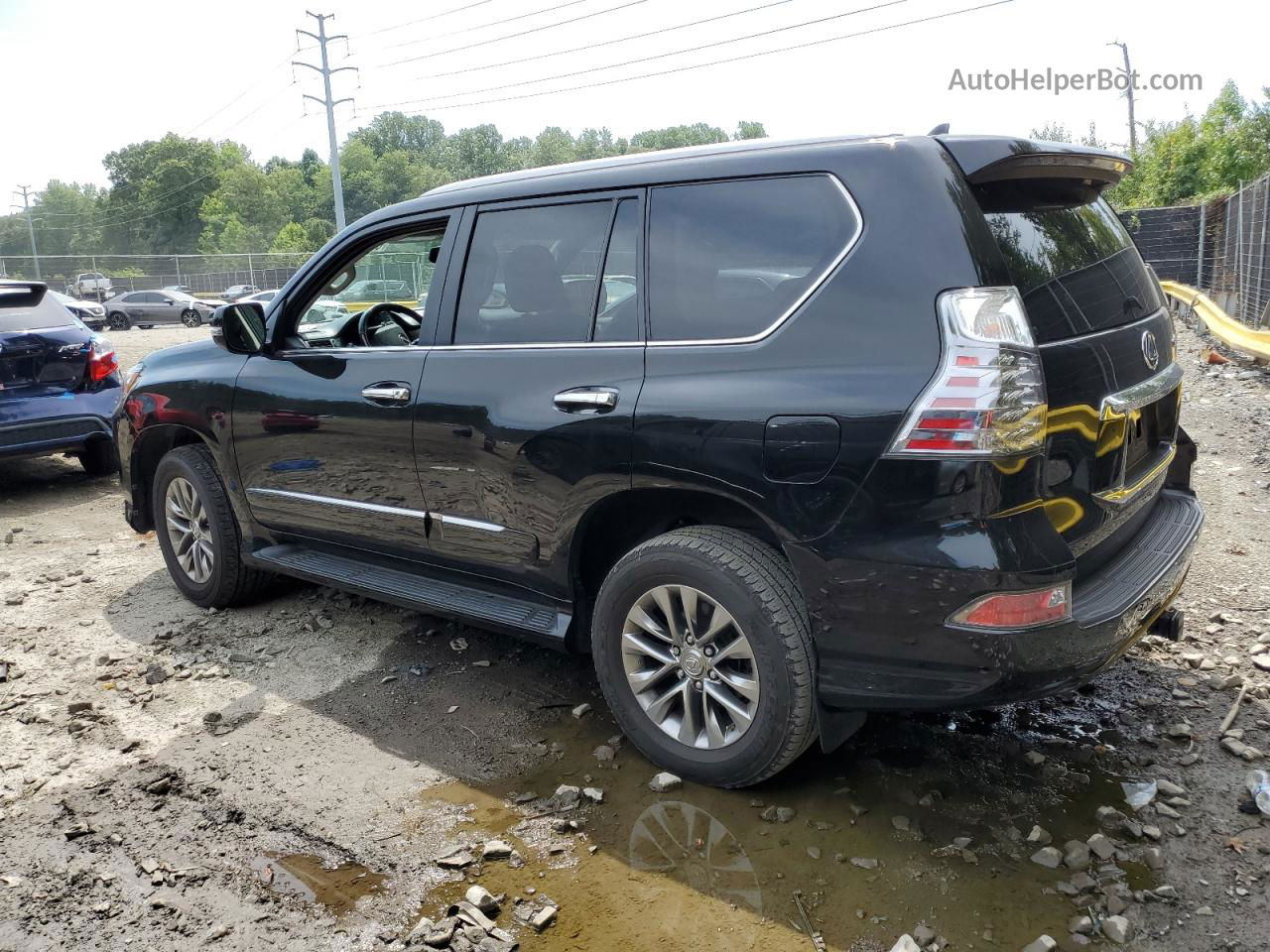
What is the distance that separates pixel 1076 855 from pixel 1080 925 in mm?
286

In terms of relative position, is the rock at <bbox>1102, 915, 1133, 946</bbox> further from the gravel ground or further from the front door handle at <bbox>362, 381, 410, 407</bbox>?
the front door handle at <bbox>362, 381, 410, 407</bbox>

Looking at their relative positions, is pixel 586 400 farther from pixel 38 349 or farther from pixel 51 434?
pixel 38 349

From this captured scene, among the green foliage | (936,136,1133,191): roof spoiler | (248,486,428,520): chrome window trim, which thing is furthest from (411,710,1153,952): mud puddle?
the green foliage

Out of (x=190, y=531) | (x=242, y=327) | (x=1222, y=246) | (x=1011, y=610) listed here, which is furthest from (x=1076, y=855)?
(x=1222, y=246)

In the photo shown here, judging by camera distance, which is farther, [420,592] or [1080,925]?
[420,592]

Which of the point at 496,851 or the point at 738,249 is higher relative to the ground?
the point at 738,249

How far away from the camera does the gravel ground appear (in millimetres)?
2572

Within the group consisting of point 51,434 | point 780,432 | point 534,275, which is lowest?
point 51,434

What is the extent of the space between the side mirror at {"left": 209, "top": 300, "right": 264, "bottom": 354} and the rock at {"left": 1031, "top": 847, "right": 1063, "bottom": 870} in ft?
12.0

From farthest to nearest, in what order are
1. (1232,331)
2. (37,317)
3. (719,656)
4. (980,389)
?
(1232,331)
(37,317)
(719,656)
(980,389)

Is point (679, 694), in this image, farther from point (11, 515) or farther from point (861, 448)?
point (11, 515)

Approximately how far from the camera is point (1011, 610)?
2.55 m

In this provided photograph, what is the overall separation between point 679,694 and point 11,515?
6156 millimetres

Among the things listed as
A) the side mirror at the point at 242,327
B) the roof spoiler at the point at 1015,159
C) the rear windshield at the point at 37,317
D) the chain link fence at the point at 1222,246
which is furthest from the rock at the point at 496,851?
the chain link fence at the point at 1222,246
